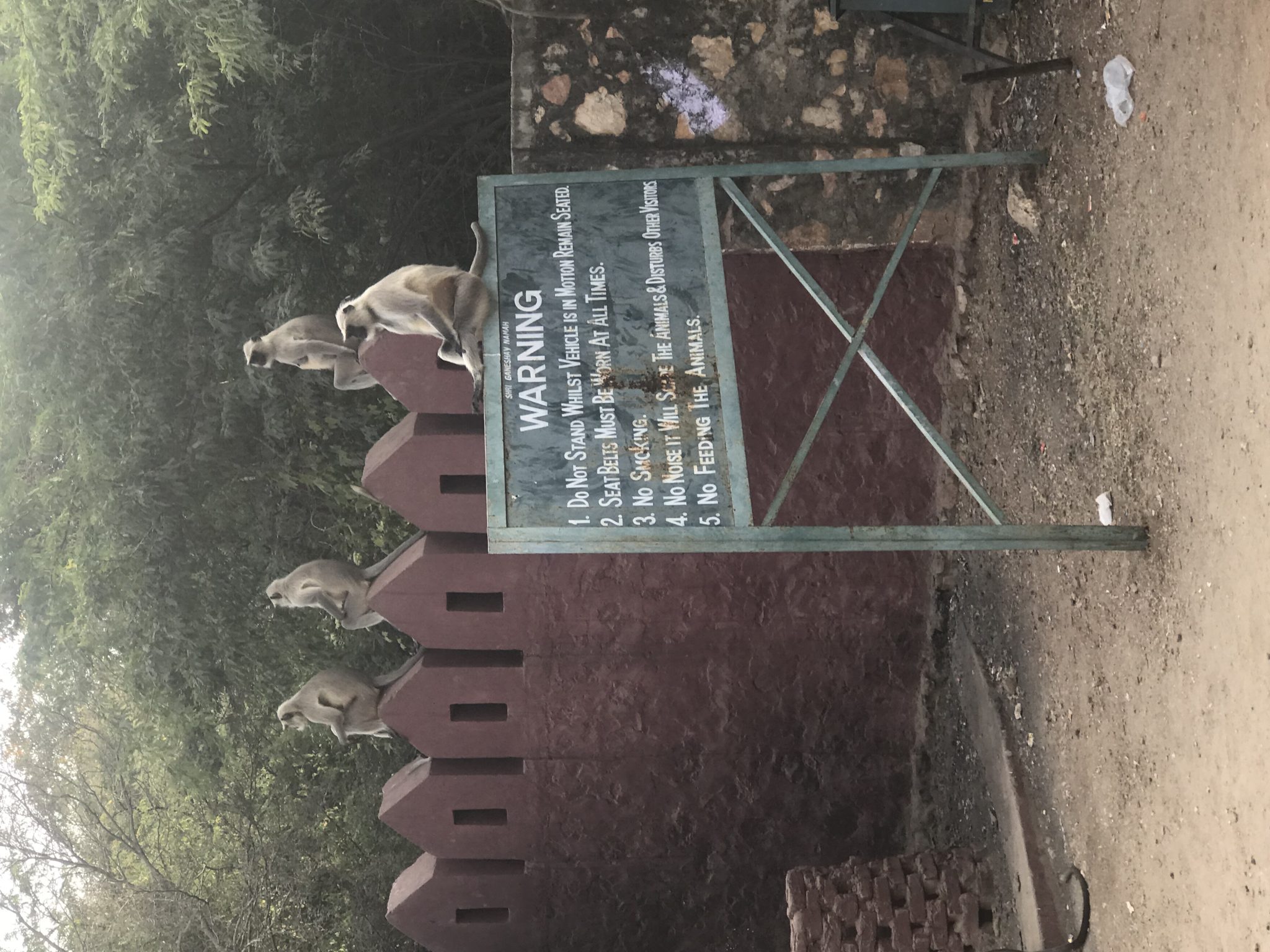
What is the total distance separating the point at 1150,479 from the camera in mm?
5078

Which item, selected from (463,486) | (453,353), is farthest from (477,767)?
(453,353)

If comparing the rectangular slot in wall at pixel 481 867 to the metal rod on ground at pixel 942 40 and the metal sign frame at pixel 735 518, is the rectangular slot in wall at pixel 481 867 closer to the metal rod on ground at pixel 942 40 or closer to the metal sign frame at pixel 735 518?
the metal sign frame at pixel 735 518

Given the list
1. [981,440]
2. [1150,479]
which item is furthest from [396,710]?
[1150,479]

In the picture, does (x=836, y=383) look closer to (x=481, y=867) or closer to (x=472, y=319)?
(x=472, y=319)

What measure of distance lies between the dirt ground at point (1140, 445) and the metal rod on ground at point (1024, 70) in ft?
0.27

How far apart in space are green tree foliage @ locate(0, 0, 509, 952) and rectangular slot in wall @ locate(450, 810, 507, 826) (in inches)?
128

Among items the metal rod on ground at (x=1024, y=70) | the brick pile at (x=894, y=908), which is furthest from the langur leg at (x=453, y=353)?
the brick pile at (x=894, y=908)

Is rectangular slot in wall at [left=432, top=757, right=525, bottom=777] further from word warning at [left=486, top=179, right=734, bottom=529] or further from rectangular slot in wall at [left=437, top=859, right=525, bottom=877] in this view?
word warning at [left=486, top=179, right=734, bottom=529]

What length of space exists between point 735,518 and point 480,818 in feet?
12.4

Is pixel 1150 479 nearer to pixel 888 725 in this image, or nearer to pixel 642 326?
pixel 642 326

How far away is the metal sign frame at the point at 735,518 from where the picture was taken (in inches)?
180

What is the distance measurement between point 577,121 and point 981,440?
115 inches

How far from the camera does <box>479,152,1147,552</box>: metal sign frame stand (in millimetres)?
4574

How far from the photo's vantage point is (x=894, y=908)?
6.63 metres
